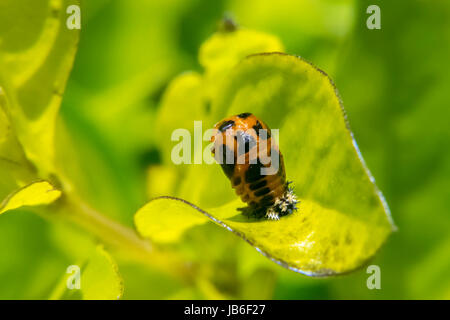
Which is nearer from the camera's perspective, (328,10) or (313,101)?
(313,101)

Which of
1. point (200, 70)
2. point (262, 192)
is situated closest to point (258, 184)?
point (262, 192)

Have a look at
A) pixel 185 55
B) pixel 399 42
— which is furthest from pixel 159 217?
pixel 185 55

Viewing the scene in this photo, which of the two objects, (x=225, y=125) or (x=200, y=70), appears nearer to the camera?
(x=225, y=125)

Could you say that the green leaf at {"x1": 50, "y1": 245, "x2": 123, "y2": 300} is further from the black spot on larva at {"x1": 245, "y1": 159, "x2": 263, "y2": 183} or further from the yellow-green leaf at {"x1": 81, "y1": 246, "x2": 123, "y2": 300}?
the black spot on larva at {"x1": 245, "y1": 159, "x2": 263, "y2": 183}

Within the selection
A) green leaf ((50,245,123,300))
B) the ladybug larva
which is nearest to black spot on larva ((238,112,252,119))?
the ladybug larva

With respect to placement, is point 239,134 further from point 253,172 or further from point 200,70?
point 200,70

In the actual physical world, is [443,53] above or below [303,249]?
above

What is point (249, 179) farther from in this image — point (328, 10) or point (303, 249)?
point (328, 10)
